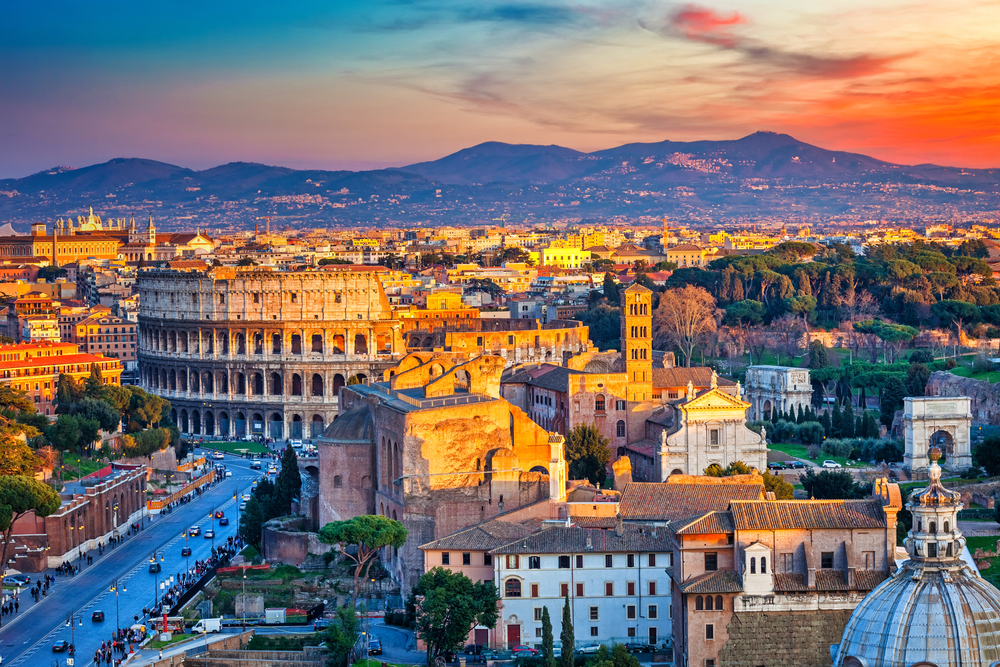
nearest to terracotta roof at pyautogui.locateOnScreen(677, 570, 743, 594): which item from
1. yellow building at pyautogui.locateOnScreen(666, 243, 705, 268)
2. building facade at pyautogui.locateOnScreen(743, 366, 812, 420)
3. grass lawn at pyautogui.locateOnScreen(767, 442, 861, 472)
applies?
grass lawn at pyautogui.locateOnScreen(767, 442, 861, 472)

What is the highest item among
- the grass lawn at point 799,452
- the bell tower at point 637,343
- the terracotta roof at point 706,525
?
the bell tower at point 637,343

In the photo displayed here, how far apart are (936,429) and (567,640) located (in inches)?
1209

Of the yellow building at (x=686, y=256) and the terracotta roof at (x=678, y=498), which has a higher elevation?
the yellow building at (x=686, y=256)

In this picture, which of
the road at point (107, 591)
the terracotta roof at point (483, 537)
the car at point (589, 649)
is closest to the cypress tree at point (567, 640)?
the car at point (589, 649)

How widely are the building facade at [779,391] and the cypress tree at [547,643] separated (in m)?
42.4

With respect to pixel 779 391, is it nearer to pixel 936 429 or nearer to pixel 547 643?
pixel 936 429

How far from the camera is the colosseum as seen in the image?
97375mm

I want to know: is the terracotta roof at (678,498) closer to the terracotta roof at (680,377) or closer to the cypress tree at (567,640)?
the cypress tree at (567,640)

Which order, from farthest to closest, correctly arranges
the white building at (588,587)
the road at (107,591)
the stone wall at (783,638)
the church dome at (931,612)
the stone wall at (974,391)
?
the stone wall at (974,391)
the road at (107,591)
the white building at (588,587)
the stone wall at (783,638)
the church dome at (931,612)

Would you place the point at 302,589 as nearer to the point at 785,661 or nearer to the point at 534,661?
the point at 534,661

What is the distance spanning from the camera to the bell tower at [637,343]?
64.6m

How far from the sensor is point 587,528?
43.9 metres

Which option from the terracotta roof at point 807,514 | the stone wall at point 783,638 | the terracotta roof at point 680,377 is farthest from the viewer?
the terracotta roof at point 680,377

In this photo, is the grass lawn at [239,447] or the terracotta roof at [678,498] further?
the grass lawn at [239,447]
